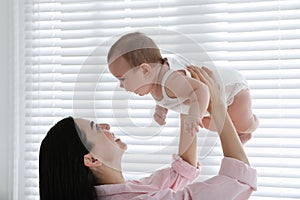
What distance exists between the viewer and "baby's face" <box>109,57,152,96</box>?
1031 mm

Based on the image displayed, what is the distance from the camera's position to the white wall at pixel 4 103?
Result: 81.0 inches

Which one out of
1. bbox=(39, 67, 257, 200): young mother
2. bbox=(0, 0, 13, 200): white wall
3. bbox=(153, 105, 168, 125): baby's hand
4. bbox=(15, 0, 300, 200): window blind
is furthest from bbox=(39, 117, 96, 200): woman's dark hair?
bbox=(0, 0, 13, 200): white wall

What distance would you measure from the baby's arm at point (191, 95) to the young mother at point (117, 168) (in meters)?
0.03

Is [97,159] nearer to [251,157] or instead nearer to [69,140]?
[69,140]

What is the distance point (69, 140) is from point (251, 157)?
78cm

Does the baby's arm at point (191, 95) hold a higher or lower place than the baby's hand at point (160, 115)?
higher

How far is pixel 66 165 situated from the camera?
4.09 ft

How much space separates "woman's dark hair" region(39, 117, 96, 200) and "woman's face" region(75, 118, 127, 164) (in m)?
0.05

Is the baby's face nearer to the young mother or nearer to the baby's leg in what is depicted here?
the young mother

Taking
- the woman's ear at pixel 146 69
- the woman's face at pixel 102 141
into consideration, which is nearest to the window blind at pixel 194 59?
the woman's face at pixel 102 141

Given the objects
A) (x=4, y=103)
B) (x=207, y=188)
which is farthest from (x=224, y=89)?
(x=4, y=103)

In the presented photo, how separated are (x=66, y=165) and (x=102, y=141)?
14 cm

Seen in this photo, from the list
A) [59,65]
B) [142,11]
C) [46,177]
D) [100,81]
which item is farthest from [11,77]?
[100,81]

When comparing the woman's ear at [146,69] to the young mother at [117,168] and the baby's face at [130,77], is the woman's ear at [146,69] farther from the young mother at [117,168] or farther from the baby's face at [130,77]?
the young mother at [117,168]
